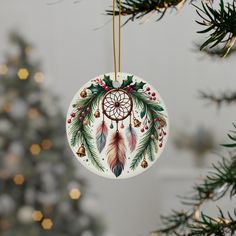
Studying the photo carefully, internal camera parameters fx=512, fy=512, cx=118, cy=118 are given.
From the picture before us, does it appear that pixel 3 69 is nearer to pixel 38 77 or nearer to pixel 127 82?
pixel 38 77

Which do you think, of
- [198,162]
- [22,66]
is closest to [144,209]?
[198,162]

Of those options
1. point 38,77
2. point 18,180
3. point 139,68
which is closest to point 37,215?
point 18,180

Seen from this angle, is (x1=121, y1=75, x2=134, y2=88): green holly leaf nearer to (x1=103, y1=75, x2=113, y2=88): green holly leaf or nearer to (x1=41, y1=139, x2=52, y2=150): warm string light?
(x1=103, y1=75, x2=113, y2=88): green holly leaf

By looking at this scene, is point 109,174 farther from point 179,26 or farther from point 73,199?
point 179,26

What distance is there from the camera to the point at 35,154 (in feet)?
6.61

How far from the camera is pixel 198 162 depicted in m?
2.31

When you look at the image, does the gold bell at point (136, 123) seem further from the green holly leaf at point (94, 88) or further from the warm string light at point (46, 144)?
the warm string light at point (46, 144)

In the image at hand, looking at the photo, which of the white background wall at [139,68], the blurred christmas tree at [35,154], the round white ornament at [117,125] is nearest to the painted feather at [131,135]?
the round white ornament at [117,125]

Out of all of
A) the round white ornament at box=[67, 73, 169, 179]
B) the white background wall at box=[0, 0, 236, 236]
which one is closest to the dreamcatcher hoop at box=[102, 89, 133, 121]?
the round white ornament at box=[67, 73, 169, 179]

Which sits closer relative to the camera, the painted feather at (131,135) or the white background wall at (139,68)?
the painted feather at (131,135)

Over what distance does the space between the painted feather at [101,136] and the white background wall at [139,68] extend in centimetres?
175

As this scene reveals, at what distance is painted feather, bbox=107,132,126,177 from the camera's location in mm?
556

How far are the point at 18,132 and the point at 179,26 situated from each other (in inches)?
34.6

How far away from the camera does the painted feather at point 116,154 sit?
56 centimetres
